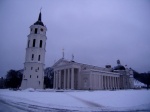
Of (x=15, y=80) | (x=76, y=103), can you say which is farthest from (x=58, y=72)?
(x=76, y=103)

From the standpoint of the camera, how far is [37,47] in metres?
42.3

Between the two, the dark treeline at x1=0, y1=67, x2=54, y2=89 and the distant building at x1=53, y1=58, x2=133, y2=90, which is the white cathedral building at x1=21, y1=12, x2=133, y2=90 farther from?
the dark treeline at x1=0, y1=67, x2=54, y2=89

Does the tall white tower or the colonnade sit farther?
the colonnade

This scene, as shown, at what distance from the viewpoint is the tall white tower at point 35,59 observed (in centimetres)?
3994

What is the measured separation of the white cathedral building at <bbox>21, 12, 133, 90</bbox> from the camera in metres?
40.7

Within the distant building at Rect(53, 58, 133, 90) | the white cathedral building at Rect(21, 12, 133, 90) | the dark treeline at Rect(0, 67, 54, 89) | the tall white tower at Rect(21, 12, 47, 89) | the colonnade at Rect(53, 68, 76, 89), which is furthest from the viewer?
the dark treeline at Rect(0, 67, 54, 89)

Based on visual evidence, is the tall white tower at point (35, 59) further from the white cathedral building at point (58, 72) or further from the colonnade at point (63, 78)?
the colonnade at point (63, 78)

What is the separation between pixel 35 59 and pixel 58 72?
14809 millimetres

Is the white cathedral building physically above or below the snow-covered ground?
above

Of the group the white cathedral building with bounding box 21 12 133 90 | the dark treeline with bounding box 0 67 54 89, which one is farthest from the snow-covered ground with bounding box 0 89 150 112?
the dark treeline with bounding box 0 67 54 89

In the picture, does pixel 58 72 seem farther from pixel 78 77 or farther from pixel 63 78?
pixel 78 77

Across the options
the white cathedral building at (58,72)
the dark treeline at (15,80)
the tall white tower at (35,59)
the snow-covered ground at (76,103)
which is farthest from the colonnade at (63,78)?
the snow-covered ground at (76,103)

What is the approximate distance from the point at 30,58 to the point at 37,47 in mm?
3919

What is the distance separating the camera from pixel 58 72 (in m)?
54.3
